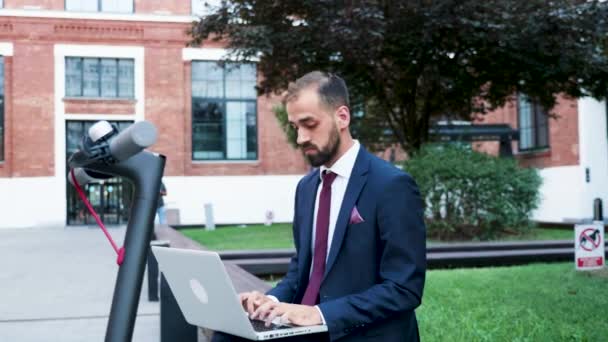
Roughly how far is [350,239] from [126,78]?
82.4 feet

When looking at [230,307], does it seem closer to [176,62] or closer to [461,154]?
[461,154]

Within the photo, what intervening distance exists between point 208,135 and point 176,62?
303 cm

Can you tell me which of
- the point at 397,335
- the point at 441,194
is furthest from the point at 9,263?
the point at 397,335

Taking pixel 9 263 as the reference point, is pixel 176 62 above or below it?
above

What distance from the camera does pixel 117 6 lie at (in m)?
26.5

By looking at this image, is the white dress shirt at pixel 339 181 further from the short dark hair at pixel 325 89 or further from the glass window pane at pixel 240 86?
the glass window pane at pixel 240 86

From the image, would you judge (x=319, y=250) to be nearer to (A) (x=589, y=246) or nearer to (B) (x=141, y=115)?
(A) (x=589, y=246)

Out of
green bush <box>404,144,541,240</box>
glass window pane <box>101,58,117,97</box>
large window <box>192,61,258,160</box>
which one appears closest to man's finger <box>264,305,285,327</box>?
green bush <box>404,144,541,240</box>

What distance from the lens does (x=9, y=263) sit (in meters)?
12.6

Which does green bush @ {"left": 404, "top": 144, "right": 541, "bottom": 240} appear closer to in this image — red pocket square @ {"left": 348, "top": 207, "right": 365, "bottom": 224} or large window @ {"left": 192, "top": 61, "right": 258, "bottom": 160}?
red pocket square @ {"left": 348, "top": 207, "right": 365, "bottom": 224}

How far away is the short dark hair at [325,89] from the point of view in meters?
2.46

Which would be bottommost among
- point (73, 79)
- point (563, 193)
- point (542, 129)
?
point (563, 193)

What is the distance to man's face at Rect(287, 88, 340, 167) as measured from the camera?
8.01 ft

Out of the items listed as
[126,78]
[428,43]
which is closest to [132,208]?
[428,43]
